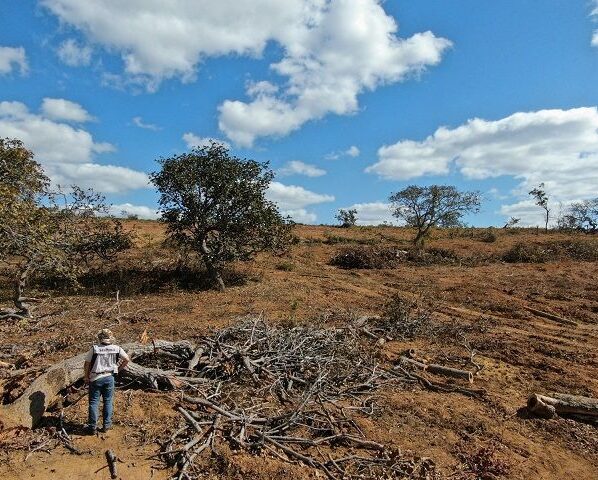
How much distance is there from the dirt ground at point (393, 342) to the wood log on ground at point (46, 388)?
0.19m

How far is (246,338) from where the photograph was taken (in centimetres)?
794

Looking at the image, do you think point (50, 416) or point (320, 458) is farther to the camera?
point (50, 416)

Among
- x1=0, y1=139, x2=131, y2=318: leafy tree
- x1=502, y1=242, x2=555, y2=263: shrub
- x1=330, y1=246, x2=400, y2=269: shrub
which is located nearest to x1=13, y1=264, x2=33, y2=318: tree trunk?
x1=0, y1=139, x2=131, y2=318: leafy tree

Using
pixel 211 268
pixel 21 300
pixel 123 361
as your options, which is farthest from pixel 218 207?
pixel 123 361

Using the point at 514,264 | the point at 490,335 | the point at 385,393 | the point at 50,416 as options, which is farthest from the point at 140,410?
the point at 514,264

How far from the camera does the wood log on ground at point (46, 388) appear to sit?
5270 mm

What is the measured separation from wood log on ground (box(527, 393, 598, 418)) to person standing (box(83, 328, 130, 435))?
5501 mm

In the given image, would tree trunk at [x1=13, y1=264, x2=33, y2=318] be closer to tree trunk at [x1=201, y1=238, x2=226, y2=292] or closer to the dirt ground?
the dirt ground

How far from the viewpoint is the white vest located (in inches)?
214

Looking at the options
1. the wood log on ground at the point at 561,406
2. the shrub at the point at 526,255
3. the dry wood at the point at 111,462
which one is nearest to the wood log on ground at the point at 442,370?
the wood log on ground at the point at 561,406

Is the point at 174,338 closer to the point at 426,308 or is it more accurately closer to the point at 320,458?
the point at 320,458

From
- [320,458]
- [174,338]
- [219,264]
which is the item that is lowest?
[320,458]

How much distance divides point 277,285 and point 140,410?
8.44 metres

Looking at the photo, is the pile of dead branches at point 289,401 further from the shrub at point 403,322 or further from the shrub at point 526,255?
the shrub at point 526,255
